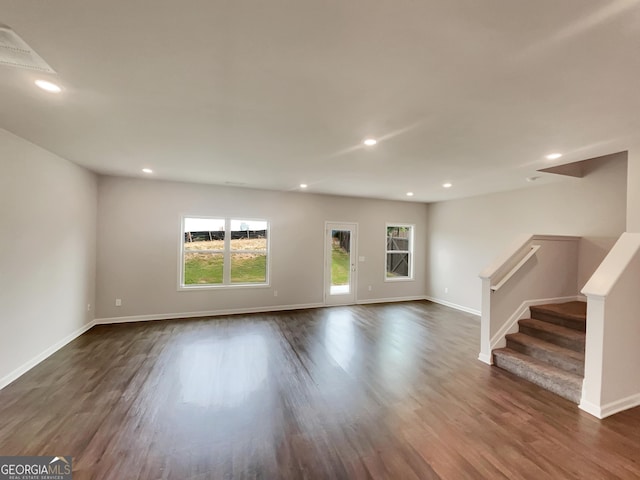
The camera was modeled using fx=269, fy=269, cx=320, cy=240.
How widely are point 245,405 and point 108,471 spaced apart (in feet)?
3.33

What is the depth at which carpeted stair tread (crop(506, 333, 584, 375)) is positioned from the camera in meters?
2.94

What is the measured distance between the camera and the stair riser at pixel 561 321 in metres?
3.36

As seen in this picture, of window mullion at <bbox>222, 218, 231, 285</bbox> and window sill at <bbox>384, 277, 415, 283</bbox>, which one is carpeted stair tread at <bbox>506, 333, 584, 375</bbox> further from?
window mullion at <bbox>222, 218, 231, 285</bbox>

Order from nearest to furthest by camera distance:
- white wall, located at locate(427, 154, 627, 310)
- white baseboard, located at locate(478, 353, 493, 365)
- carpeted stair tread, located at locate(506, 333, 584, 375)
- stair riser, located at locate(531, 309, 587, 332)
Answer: carpeted stair tread, located at locate(506, 333, 584, 375) → stair riser, located at locate(531, 309, 587, 332) → white baseboard, located at locate(478, 353, 493, 365) → white wall, located at locate(427, 154, 627, 310)

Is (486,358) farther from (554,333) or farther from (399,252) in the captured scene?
(399,252)

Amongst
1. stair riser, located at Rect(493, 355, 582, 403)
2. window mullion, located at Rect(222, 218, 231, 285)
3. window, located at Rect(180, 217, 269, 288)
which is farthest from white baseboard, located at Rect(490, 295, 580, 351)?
window mullion, located at Rect(222, 218, 231, 285)

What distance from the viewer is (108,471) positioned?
1.76 meters

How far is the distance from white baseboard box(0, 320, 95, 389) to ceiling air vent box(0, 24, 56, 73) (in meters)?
3.06

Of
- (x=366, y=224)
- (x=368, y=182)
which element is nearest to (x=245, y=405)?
(x=368, y=182)

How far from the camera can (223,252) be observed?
223 inches

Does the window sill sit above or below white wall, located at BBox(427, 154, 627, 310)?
below

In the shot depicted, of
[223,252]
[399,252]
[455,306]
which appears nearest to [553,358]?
[455,306]

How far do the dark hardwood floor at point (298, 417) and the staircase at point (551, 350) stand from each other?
140 millimetres

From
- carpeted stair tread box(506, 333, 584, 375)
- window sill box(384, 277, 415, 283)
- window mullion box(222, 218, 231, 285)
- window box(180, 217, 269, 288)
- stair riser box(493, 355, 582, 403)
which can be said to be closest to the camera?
stair riser box(493, 355, 582, 403)
